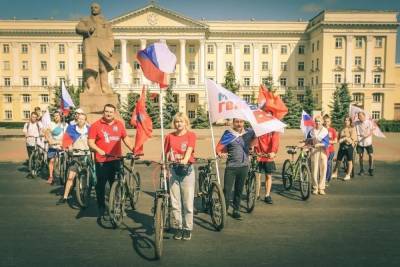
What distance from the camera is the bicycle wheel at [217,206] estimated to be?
21.1ft

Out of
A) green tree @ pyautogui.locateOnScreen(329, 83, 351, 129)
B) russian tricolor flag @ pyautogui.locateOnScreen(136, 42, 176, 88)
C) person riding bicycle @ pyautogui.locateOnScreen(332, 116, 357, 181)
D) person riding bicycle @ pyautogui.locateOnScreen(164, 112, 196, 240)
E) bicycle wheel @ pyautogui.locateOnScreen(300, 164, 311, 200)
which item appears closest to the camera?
person riding bicycle @ pyautogui.locateOnScreen(164, 112, 196, 240)

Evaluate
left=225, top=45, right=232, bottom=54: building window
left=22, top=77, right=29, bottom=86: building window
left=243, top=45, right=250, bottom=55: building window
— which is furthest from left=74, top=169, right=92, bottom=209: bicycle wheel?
left=22, top=77, right=29, bottom=86: building window

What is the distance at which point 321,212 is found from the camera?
792 cm

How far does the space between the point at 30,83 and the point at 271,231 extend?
254 feet

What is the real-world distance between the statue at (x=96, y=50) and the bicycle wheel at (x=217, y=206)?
899cm

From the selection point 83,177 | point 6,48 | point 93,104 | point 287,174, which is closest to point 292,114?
point 93,104

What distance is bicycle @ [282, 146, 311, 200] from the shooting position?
8891 mm

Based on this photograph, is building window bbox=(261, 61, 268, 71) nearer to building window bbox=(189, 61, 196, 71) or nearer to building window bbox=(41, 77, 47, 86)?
building window bbox=(189, 61, 196, 71)

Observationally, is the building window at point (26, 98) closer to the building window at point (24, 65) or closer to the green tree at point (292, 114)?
the building window at point (24, 65)

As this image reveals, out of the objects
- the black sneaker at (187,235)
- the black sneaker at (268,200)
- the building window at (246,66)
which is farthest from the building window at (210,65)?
the black sneaker at (187,235)

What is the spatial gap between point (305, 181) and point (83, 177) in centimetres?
507

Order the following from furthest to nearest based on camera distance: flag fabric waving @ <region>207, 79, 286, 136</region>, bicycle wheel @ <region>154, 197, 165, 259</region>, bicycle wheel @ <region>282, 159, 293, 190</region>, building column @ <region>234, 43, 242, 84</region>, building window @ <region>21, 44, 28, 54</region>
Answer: building column @ <region>234, 43, 242, 84</region> → building window @ <region>21, 44, 28, 54</region> → bicycle wheel @ <region>282, 159, 293, 190</region> → flag fabric waving @ <region>207, 79, 286, 136</region> → bicycle wheel @ <region>154, 197, 165, 259</region>

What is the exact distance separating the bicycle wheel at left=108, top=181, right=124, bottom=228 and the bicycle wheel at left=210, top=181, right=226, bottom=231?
1.65 metres

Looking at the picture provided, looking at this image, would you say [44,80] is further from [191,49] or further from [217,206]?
[217,206]
